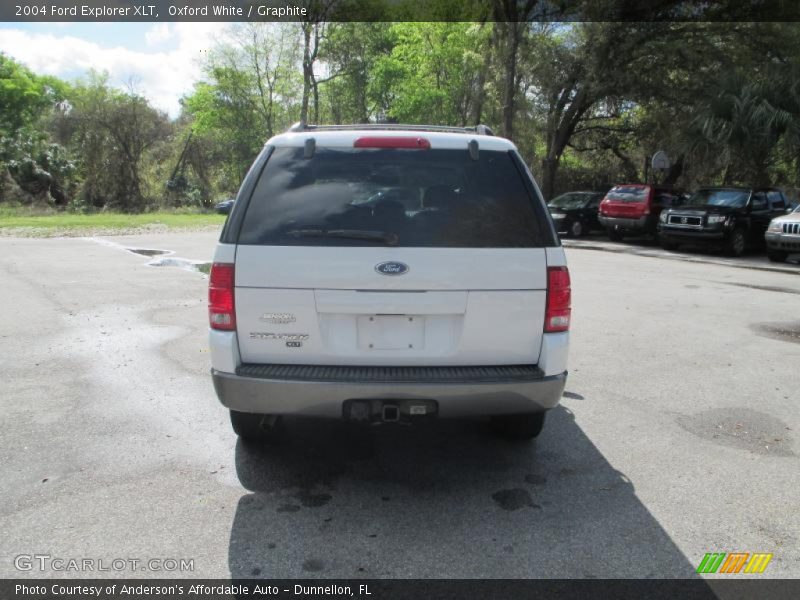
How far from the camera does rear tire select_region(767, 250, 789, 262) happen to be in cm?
1531

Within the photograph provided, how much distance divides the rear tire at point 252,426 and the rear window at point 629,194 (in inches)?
710

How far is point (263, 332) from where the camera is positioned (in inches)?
133

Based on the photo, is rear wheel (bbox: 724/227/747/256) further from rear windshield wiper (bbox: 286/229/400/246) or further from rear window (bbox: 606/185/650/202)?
rear windshield wiper (bbox: 286/229/400/246)

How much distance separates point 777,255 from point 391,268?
1528 centimetres

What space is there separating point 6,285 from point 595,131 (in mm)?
28382

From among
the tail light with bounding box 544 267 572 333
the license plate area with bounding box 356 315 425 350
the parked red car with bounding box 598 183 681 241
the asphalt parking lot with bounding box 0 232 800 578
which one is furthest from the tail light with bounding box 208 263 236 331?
the parked red car with bounding box 598 183 681 241

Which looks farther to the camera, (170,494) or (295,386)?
(170,494)

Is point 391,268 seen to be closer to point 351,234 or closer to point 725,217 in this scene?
point 351,234

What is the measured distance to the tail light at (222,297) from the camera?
132 inches

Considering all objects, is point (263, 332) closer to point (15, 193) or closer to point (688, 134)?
point (688, 134)

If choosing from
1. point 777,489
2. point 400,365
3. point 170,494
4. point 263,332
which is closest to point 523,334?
point 400,365

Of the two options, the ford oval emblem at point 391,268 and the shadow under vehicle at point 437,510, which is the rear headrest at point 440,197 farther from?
the shadow under vehicle at point 437,510

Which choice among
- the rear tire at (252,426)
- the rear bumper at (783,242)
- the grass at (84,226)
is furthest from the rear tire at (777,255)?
the grass at (84,226)

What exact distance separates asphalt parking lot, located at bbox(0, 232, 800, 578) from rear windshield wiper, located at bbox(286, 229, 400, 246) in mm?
1450
